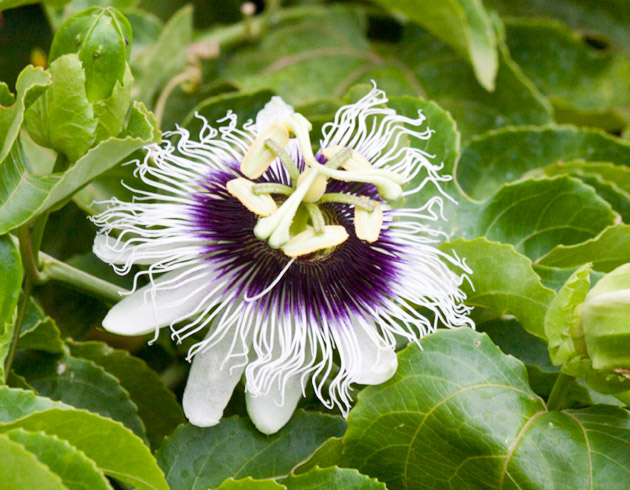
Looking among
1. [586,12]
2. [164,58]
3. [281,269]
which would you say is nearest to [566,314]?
[281,269]

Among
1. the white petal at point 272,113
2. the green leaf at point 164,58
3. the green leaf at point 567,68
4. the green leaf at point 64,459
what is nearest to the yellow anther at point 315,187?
the white petal at point 272,113

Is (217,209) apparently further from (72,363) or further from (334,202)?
(72,363)

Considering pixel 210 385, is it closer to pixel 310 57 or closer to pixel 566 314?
pixel 566 314

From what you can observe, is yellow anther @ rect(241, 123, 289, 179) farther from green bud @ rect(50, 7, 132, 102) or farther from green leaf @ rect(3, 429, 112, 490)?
green leaf @ rect(3, 429, 112, 490)

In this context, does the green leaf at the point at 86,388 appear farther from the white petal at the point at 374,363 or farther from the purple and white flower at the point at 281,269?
the white petal at the point at 374,363

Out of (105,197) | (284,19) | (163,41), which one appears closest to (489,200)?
(105,197)

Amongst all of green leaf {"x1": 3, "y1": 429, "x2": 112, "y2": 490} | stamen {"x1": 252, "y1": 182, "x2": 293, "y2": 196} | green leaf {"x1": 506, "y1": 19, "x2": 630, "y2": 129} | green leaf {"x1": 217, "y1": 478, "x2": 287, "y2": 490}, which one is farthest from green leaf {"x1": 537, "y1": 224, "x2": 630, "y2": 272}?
green leaf {"x1": 506, "y1": 19, "x2": 630, "y2": 129}
